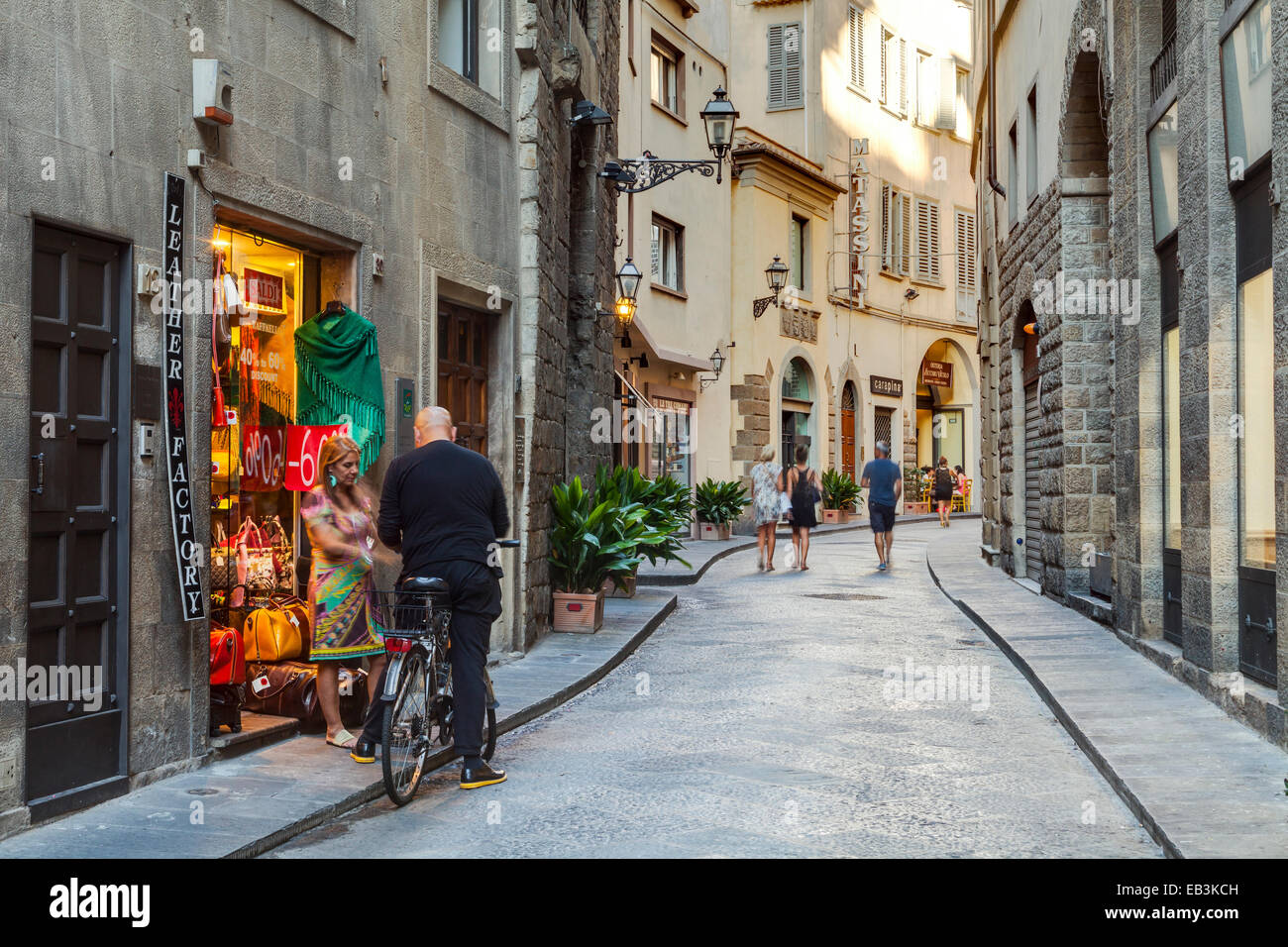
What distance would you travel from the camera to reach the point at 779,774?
7.24 m

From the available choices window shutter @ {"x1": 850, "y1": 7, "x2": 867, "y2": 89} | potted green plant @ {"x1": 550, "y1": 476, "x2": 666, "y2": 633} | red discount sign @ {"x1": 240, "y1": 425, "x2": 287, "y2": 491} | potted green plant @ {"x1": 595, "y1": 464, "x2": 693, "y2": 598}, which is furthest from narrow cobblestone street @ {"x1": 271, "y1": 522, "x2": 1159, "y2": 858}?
window shutter @ {"x1": 850, "y1": 7, "x2": 867, "y2": 89}

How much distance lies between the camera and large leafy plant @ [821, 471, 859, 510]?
114 feet

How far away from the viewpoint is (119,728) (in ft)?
21.3

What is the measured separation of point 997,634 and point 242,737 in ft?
24.2

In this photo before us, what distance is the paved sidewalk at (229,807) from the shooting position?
5.54 m

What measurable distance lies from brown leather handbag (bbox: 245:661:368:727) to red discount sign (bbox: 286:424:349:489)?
3.84 feet

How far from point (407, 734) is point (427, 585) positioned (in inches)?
28.4

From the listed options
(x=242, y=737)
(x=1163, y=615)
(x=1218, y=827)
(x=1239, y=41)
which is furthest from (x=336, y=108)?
(x=1163, y=615)

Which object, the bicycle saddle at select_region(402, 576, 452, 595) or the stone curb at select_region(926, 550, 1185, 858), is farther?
Answer: the bicycle saddle at select_region(402, 576, 452, 595)

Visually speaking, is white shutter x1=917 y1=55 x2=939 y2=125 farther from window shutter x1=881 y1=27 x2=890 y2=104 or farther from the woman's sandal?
the woman's sandal

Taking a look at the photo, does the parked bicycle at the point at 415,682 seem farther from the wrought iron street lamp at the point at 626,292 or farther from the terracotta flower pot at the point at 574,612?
the wrought iron street lamp at the point at 626,292

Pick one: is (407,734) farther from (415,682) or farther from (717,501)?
(717,501)

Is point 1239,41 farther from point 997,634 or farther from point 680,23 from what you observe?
point 680,23

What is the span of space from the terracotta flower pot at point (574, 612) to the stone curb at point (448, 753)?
18.9 inches
